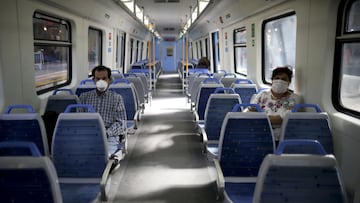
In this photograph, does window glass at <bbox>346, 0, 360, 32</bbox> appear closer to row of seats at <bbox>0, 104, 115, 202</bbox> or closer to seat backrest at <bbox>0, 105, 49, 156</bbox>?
row of seats at <bbox>0, 104, 115, 202</bbox>

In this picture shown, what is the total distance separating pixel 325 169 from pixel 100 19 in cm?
756

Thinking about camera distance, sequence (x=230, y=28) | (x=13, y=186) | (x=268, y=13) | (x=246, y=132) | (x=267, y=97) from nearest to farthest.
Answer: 1. (x=13, y=186)
2. (x=246, y=132)
3. (x=267, y=97)
4. (x=268, y=13)
5. (x=230, y=28)

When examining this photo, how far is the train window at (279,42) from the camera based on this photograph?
5843 mm

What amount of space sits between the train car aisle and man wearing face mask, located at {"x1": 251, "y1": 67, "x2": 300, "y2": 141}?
1.08 metres

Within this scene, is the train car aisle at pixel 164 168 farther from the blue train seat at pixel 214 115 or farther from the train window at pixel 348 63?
the train window at pixel 348 63

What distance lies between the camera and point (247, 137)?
10.1 feet

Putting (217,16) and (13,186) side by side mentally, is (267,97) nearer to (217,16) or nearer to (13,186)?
(13,186)

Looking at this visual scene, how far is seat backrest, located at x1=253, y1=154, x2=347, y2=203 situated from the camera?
6.17ft

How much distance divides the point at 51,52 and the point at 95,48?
3429 mm

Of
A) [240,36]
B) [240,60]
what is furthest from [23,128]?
[240,60]

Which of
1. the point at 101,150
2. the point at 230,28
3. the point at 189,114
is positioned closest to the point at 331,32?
the point at 101,150

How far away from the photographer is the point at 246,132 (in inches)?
121

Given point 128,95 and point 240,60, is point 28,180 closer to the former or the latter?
point 128,95

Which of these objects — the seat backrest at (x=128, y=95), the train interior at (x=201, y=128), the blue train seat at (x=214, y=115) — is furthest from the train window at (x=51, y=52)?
the blue train seat at (x=214, y=115)
